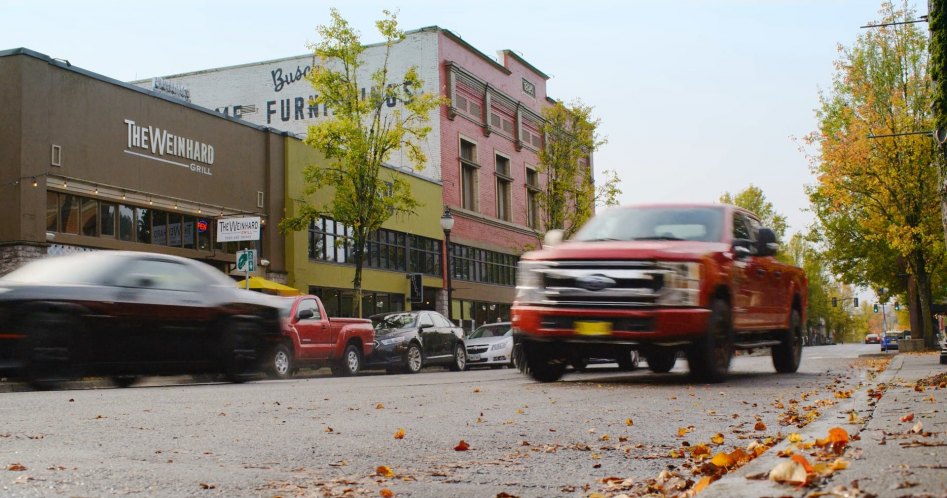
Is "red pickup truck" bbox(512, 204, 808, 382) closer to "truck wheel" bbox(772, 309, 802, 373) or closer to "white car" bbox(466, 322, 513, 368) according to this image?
"truck wheel" bbox(772, 309, 802, 373)

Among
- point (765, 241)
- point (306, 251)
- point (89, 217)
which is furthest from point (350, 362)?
point (765, 241)

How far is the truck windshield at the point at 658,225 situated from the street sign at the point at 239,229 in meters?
14.7

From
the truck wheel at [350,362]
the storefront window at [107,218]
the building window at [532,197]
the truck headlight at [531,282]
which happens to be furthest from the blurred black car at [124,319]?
the building window at [532,197]

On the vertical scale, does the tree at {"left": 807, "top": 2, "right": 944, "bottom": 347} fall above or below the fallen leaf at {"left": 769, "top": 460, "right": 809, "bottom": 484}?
above

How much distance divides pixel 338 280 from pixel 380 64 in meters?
Answer: 12.7

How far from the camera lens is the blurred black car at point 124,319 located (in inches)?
440

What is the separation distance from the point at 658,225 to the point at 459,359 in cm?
1411

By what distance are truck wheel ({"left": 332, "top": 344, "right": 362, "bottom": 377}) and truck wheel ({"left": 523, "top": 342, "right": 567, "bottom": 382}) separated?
984 centimetres

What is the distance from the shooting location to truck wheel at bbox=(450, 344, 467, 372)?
82.3 ft

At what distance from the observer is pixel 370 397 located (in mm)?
9797

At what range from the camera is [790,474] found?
11.2 ft

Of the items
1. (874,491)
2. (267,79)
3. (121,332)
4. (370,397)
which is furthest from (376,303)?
(874,491)

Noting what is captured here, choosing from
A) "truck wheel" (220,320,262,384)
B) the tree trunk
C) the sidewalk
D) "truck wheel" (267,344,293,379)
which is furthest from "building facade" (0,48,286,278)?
the tree trunk

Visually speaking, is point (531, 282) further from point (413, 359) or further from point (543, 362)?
point (413, 359)
